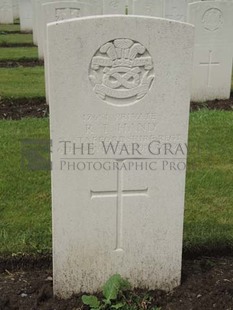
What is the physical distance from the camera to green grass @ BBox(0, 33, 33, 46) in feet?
46.4

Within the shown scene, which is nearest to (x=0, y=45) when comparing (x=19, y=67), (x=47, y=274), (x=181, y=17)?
(x=19, y=67)

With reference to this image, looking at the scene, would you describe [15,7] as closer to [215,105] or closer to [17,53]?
[17,53]

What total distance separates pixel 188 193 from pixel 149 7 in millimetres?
7736

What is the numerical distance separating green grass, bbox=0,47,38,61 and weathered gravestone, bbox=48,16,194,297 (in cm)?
915

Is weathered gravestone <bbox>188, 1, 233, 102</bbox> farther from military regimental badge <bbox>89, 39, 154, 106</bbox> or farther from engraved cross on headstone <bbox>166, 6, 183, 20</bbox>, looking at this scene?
military regimental badge <bbox>89, 39, 154, 106</bbox>

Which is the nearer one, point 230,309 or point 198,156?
point 230,309

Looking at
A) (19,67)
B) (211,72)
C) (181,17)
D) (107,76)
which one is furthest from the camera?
(181,17)

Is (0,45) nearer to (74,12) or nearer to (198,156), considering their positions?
(74,12)

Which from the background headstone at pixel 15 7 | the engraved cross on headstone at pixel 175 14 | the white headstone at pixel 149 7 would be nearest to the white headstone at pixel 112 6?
the engraved cross on headstone at pixel 175 14

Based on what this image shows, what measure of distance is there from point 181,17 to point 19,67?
4.30 meters

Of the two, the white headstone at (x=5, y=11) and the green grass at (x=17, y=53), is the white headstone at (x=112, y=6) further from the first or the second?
the white headstone at (x=5, y=11)

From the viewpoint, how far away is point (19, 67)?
34.3 ft

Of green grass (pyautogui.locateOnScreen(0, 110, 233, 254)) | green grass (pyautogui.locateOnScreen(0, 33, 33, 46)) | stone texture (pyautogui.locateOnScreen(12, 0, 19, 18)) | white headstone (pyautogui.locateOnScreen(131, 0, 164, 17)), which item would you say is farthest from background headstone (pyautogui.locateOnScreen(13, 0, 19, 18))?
green grass (pyautogui.locateOnScreen(0, 110, 233, 254))

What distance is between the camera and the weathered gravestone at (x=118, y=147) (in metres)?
2.58
